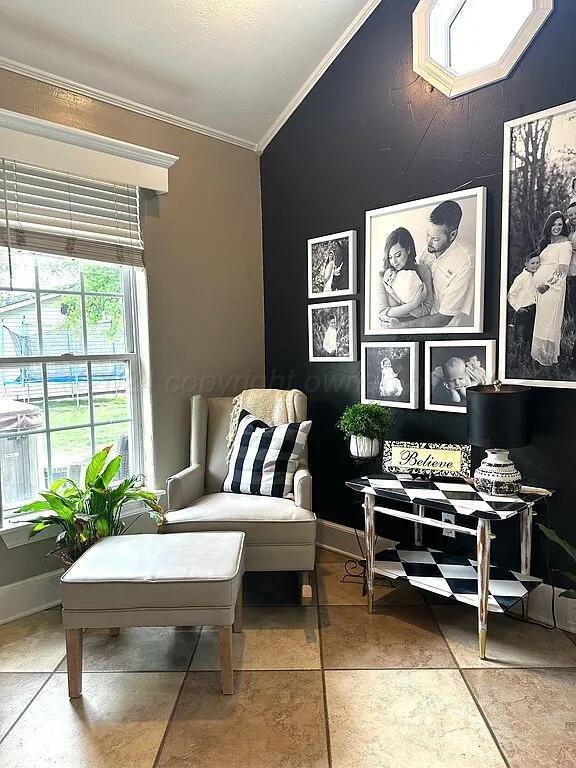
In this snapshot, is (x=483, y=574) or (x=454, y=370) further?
(x=454, y=370)

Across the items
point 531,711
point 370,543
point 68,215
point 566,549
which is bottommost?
point 531,711

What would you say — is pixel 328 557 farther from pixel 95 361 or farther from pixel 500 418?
pixel 95 361

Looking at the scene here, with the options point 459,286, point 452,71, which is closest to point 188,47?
point 452,71

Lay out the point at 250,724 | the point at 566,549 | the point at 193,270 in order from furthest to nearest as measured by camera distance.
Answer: the point at 193,270, the point at 566,549, the point at 250,724

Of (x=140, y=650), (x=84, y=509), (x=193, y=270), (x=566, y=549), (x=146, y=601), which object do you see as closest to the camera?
(x=146, y=601)

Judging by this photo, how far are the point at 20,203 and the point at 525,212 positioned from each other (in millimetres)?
2341

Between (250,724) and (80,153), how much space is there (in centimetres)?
265

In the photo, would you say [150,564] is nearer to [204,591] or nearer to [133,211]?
[204,591]

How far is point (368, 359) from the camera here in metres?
3.29

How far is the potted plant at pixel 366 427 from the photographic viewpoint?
300cm

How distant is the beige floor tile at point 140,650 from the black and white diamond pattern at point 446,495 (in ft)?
3.45

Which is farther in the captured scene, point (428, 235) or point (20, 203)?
point (428, 235)

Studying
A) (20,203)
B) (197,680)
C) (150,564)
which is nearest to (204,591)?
(150,564)

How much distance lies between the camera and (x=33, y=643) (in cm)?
253
